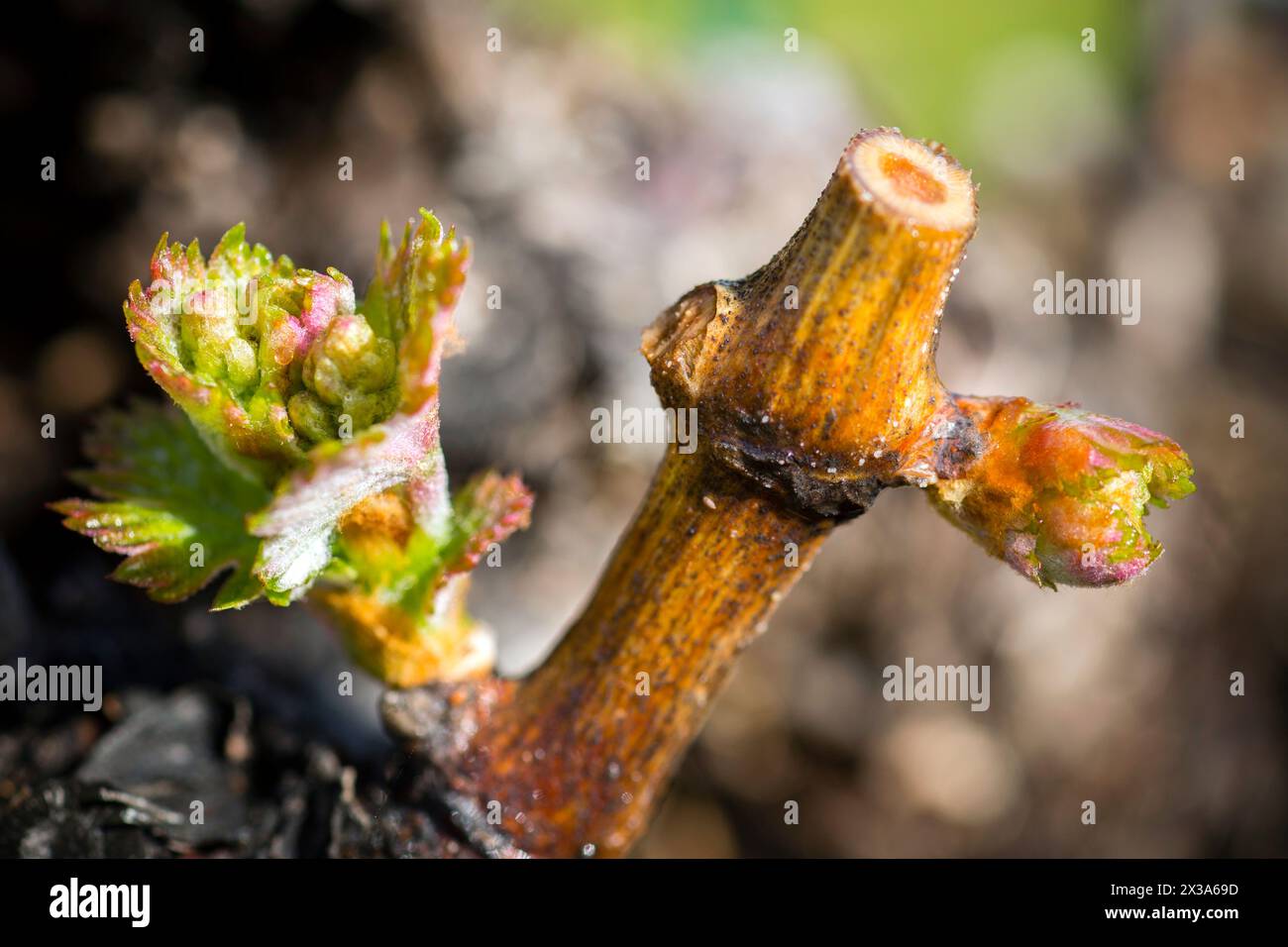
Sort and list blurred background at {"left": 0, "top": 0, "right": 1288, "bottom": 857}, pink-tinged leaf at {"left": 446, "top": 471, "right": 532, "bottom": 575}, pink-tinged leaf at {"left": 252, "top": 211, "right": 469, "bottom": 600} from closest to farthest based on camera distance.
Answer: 1. pink-tinged leaf at {"left": 252, "top": 211, "right": 469, "bottom": 600}
2. pink-tinged leaf at {"left": 446, "top": 471, "right": 532, "bottom": 575}
3. blurred background at {"left": 0, "top": 0, "right": 1288, "bottom": 857}

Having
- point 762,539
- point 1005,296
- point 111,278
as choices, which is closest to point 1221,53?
point 1005,296

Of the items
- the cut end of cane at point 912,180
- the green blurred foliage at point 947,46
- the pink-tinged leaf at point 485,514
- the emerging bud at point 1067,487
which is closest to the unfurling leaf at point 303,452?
the pink-tinged leaf at point 485,514

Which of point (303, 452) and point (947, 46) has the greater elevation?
point (947, 46)

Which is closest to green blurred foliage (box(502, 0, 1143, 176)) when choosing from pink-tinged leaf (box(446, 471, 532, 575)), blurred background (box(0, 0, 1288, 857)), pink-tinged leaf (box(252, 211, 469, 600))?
blurred background (box(0, 0, 1288, 857))

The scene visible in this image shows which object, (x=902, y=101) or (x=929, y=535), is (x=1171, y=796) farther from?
(x=902, y=101)

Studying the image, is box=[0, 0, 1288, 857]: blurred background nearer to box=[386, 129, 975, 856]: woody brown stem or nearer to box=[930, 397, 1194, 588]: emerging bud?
box=[386, 129, 975, 856]: woody brown stem

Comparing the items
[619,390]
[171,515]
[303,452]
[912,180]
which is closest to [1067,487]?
[912,180]

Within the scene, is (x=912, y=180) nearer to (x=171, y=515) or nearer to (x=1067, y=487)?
(x=1067, y=487)
